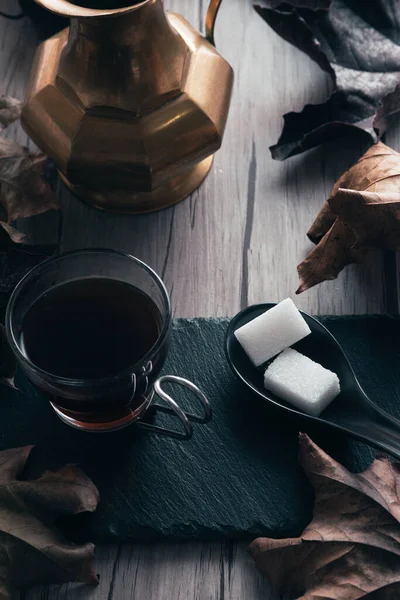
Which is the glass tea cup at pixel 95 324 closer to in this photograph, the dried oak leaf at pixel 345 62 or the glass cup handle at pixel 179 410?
the glass cup handle at pixel 179 410

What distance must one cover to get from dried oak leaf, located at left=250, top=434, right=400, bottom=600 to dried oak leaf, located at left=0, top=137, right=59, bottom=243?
499 mm

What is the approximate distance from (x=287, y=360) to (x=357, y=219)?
Answer: 190mm

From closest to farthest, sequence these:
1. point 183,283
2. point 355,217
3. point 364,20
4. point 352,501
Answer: point 352,501
point 355,217
point 183,283
point 364,20

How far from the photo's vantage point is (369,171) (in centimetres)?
106

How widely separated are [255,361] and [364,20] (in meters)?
0.58

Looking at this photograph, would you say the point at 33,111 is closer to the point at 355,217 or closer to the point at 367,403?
the point at 355,217

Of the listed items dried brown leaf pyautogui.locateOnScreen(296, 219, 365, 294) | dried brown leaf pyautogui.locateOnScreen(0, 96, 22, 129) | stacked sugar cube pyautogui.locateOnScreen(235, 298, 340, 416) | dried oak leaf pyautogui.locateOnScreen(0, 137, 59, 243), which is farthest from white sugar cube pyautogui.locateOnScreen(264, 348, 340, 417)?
dried brown leaf pyautogui.locateOnScreen(0, 96, 22, 129)

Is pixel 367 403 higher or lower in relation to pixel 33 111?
lower

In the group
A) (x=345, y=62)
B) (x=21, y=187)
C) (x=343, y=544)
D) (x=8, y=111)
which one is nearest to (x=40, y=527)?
(x=343, y=544)

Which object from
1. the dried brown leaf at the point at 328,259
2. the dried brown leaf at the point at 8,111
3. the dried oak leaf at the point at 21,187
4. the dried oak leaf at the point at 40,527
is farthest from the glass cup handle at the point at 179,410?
the dried brown leaf at the point at 8,111

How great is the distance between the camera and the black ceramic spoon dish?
93cm

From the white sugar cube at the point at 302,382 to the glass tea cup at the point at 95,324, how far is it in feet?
0.32

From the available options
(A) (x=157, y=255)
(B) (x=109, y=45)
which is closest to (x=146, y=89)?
(B) (x=109, y=45)

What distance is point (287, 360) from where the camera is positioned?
38.5 inches
